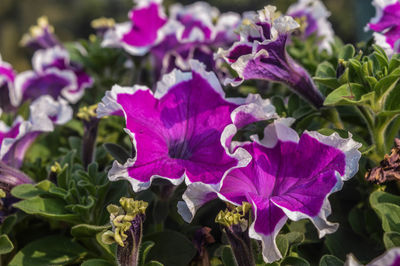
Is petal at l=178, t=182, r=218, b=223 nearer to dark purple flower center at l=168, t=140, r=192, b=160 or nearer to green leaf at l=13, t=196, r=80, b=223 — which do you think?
dark purple flower center at l=168, t=140, r=192, b=160

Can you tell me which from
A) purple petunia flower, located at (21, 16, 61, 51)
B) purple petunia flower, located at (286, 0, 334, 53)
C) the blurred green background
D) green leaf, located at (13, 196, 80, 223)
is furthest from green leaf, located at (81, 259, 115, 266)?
the blurred green background

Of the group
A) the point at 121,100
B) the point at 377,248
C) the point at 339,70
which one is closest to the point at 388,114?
the point at 339,70

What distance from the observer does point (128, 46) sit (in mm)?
1323

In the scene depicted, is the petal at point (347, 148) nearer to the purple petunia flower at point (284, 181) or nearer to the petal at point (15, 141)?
the purple petunia flower at point (284, 181)

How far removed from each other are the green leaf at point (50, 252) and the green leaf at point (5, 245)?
0.05 m

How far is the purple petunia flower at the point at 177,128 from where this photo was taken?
2.58 ft

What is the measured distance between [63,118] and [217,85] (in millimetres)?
437

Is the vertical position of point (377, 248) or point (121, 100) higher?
point (121, 100)

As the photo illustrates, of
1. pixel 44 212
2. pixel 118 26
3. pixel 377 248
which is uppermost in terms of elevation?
pixel 118 26

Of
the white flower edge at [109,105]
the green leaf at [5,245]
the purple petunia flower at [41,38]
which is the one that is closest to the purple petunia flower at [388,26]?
the white flower edge at [109,105]

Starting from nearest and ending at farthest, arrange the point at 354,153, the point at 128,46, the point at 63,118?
the point at 354,153
the point at 63,118
the point at 128,46

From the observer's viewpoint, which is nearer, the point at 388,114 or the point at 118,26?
the point at 388,114

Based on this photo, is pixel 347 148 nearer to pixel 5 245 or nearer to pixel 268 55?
pixel 268 55

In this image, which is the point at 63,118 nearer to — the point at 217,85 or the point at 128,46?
the point at 128,46
